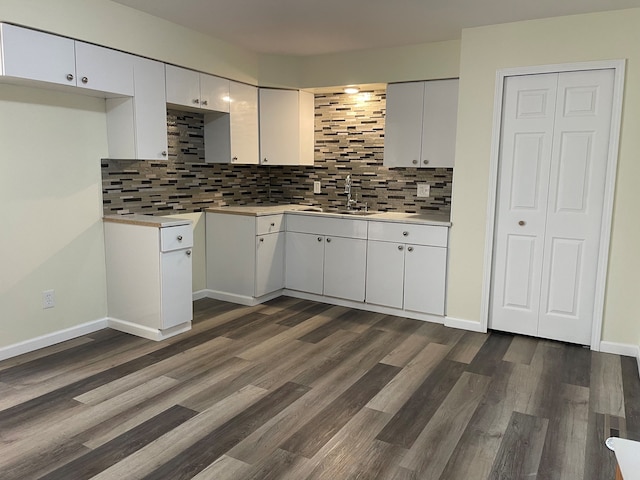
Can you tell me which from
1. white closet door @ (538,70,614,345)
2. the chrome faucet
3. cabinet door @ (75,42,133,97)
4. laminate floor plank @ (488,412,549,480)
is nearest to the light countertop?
cabinet door @ (75,42,133,97)

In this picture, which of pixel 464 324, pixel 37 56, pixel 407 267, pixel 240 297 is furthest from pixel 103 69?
pixel 464 324

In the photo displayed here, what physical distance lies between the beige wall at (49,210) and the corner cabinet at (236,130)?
109 cm

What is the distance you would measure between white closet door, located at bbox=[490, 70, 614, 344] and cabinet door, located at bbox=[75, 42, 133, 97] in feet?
8.82

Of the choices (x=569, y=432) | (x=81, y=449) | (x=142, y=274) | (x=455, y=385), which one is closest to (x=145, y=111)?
(x=142, y=274)

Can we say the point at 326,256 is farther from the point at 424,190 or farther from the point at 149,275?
the point at 149,275

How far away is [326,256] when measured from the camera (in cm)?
455

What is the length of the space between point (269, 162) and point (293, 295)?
1.30 metres

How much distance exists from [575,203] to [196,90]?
299cm

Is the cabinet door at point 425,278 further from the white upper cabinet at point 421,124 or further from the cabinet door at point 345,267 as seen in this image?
the white upper cabinet at point 421,124

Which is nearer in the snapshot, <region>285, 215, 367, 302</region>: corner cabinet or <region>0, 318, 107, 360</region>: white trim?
<region>0, 318, 107, 360</region>: white trim

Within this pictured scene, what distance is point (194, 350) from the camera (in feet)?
11.3

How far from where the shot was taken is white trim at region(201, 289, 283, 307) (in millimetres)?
4531

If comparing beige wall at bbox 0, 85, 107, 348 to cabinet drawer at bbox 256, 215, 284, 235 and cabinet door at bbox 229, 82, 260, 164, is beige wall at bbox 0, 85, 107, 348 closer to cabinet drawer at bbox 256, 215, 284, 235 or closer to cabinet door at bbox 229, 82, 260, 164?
cabinet door at bbox 229, 82, 260, 164

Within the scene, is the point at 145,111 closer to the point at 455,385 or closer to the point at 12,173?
the point at 12,173
